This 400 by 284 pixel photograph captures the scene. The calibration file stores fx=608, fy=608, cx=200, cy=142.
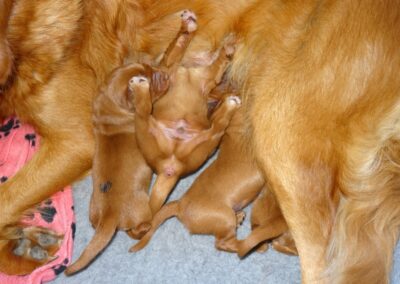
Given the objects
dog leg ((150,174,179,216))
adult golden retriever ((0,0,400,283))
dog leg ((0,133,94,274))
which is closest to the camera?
adult golden retriever ((0,0,400,283))

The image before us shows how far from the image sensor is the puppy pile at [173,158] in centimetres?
199

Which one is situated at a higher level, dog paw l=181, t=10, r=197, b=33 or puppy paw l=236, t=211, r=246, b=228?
dog paw l=181, t=10, r=197, b=33

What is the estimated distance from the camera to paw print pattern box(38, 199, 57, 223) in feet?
7.36

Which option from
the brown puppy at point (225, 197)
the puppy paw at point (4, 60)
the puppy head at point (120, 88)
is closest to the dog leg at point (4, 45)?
the puppy paw at point (4, 60)

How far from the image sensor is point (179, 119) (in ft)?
6.72

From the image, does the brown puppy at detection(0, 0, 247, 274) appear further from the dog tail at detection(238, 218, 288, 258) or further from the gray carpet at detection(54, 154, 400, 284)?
the dog tail at detection(238, 218, 288, 258)

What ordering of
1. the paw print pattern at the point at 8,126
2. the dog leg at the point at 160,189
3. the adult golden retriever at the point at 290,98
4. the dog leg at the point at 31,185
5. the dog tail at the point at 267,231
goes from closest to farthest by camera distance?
the adult golden retriever at the point at 290,98, the dog tail at the point at 267,231, the dog leg at the point at 160,189, the dog leg at the point at 31,185, the paw print pattern at the point at 8,126

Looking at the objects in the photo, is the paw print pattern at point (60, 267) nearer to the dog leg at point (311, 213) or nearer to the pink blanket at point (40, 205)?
the pink blanket at point (40, 205)

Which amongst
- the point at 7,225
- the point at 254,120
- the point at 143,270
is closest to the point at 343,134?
the point at 254,120

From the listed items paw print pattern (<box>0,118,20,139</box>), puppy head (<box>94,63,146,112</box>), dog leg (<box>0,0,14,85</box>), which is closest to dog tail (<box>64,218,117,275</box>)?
puppy head (<box>94,63,146,112</box>)

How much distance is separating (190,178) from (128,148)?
16.1 inches

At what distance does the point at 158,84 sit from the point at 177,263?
66 centimetres

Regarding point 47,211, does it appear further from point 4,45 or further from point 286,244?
point 286,244

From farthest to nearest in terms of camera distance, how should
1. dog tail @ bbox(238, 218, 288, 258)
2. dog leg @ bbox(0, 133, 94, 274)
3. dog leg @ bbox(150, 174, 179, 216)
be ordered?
dog leg @ bbox(0, 133, 94, 274), dog leg @ bbox(150, 174, 179, 216), dog tail @ bbox(238, 218, 288, 258)
